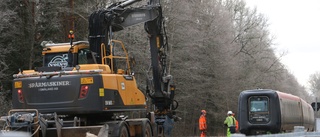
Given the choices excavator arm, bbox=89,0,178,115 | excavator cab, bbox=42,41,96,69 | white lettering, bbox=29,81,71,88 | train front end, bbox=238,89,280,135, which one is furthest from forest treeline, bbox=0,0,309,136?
white lettering, bbox=29,81,71,88

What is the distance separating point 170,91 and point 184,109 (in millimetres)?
23146

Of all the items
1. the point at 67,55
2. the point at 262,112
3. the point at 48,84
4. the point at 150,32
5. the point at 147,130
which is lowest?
the point at 147,130

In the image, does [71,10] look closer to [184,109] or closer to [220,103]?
[184,109]

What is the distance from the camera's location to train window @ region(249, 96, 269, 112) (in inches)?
1078

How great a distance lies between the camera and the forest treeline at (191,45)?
3425 centimetres

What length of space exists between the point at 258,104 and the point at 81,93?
14.3 metres

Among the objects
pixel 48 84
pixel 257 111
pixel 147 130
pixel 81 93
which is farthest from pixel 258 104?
pixel 48 84

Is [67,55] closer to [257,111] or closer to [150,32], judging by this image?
[150,32]

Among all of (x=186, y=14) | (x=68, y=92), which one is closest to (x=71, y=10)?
(x=186, y=14)

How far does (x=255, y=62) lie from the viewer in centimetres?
5222

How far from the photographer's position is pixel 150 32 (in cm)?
2066

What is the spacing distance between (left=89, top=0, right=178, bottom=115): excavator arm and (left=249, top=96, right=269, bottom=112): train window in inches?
245

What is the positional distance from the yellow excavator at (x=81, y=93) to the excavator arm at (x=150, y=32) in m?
0.04

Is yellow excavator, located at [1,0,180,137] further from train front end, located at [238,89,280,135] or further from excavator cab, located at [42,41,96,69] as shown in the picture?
train front end, located at [238,89,280,135]
